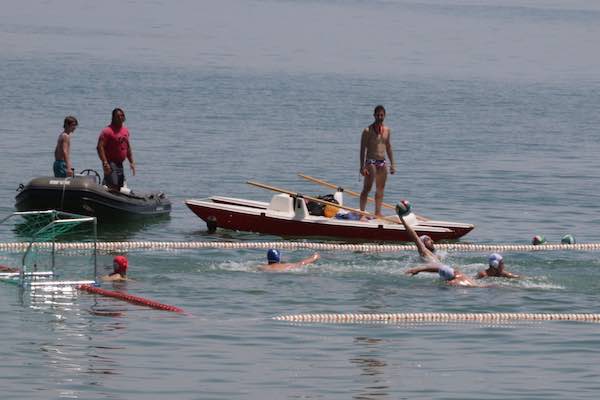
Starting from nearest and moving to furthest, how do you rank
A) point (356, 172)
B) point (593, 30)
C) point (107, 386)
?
point (107, 386)
point (356, 172)
point (593, 30)

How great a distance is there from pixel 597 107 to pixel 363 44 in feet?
110

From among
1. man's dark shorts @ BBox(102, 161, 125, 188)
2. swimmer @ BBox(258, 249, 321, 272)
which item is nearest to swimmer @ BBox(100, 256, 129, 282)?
swimmer @ BBox(258, 249, 321, 272)

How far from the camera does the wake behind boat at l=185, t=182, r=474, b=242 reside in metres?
26.3

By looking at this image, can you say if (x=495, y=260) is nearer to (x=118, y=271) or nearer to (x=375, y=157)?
(x=375, y=157)

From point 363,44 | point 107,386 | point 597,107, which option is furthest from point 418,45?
point 107,386

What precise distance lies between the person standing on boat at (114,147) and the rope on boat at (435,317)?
25.6ft

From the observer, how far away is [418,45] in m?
92.6

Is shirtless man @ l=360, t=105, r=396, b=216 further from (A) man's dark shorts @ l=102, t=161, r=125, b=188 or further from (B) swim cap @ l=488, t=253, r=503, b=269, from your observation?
(B) swim cap @ l=488, t=253, r=503, b=269

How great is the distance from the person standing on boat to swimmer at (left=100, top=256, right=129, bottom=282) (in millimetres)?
5199

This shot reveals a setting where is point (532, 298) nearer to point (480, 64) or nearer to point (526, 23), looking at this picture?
point (480, 64)

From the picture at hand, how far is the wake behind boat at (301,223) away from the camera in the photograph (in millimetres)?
26281

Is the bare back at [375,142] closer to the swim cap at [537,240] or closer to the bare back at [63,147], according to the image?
the swim cap at [537,240]

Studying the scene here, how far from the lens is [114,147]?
2672 cm

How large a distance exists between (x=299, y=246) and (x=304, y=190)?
9.25m
